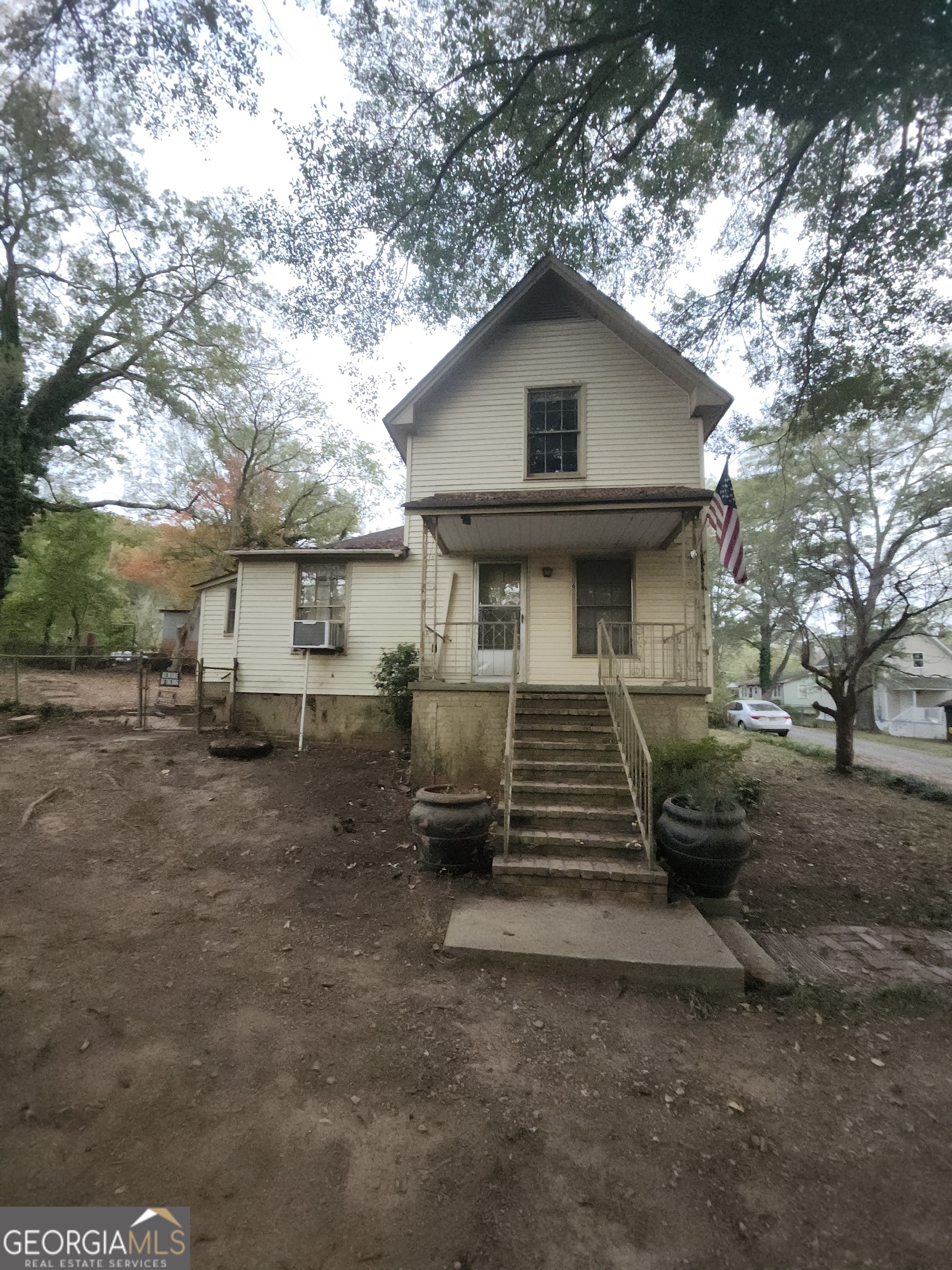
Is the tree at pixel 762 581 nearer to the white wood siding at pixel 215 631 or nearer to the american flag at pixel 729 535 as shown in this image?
the american flag at pixel 729 535

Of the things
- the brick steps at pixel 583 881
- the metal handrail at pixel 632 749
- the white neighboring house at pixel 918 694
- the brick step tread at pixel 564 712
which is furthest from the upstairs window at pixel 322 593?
the white neighboring house at pixel 918 694

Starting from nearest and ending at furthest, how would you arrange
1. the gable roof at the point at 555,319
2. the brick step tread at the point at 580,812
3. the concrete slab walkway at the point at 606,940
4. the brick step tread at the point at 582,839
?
the concrete slab walkway at the point at 606,940 < the brick step tread at the point at 582,839 < the brick step tread at the point at 580,812 < the gable roof at the point at 555,319

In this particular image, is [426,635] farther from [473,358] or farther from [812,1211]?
[812,1211]

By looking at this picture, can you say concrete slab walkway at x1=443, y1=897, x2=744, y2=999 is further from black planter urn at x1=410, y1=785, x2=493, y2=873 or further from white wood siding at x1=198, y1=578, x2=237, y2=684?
white wood siding at x1=198, y1=578, x2=237, y2=684

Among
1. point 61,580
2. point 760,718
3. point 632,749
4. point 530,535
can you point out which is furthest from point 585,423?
point 61,580

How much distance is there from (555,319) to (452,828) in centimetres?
952

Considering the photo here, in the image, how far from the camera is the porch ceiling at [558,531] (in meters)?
7.86

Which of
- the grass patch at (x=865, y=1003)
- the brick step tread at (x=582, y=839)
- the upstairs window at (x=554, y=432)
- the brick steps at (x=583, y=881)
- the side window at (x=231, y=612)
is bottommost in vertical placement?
the grass patch at (x=865, y=1003)

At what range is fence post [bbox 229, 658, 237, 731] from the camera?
1067 centimetres

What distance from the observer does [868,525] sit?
18750mm

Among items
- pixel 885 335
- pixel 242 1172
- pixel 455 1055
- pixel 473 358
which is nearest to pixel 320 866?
pixel 455 1055

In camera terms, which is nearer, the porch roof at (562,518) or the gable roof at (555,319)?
the porch roof at (562,518)

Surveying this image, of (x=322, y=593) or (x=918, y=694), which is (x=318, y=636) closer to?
(x=322, y=593)

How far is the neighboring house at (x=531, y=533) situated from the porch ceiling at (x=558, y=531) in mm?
40
